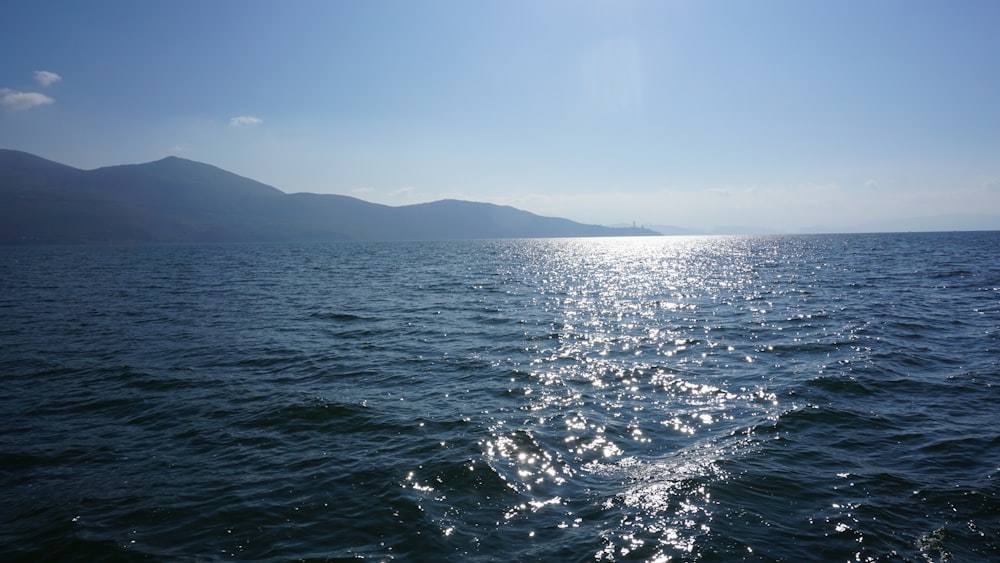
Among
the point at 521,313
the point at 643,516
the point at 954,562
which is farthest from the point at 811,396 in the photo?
the point at 521,313

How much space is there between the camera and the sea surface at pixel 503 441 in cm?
865

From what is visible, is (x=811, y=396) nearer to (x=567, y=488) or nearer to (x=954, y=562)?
(x=954, y=562)

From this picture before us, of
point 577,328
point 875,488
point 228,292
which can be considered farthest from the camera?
point 228,292

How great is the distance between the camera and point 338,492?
10.2m

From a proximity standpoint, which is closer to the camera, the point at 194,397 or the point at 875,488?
the point at 875,488

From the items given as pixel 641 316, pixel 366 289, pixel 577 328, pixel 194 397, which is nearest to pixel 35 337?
pixel 194 397

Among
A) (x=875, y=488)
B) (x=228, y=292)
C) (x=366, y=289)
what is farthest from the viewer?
(x=366, y=289)

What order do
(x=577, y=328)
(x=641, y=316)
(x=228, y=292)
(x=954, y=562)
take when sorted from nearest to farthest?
(x=954, y=562) < (x=577, y=328) < (x=641, y=316) < (x=228, y=292)

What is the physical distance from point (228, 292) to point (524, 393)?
127 ft

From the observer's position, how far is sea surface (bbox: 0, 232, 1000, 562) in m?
8.65

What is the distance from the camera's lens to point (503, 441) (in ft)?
41.8

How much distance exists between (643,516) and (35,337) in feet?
104

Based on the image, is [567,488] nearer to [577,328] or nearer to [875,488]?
[875,488]

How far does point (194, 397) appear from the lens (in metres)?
16.4
